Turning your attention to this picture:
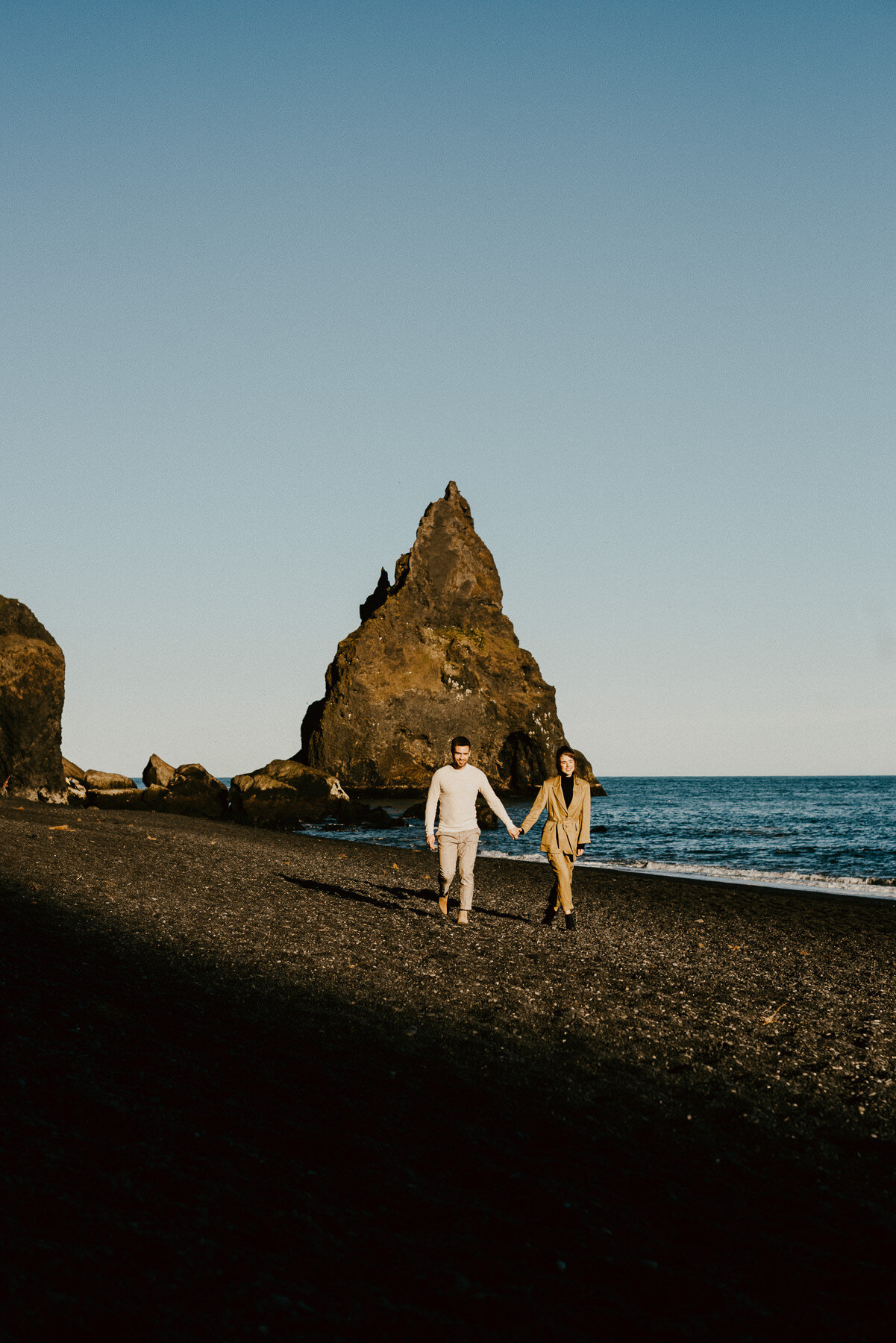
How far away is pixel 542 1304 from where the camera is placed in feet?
11.1

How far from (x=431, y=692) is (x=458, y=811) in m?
81.2

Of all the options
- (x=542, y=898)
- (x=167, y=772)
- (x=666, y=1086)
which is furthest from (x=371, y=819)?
(x=666, y=1086)

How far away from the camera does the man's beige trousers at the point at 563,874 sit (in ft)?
40.9

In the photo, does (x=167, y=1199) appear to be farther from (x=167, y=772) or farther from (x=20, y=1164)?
→ (x=167, y=772)

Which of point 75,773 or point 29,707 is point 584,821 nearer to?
point 29,707

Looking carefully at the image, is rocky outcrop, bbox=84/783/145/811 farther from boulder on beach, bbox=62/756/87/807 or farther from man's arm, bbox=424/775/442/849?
man's arm, bbox=424/775/442/849

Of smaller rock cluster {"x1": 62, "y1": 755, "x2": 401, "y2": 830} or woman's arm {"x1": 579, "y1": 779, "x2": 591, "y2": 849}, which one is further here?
smaller rock cluster {"x1": 62, "y1": 755, "x2": 401, "y2": 830}

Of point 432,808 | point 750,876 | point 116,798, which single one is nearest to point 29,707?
point 116,798

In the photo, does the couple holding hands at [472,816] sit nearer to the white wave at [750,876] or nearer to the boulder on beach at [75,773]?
the white wave at [750,876]

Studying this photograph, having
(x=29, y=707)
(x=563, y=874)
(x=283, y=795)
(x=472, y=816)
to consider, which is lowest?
(x=283, y=795)

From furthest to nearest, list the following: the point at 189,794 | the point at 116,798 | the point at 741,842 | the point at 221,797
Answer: the point at 221,797 < the point at 189,794 < the point at 116,798 < the point at 741,842

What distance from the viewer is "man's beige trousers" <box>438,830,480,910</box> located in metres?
Result: 12.1

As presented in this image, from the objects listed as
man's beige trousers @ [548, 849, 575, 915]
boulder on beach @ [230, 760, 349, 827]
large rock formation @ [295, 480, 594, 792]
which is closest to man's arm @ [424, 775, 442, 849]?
man's beige trousers @ [548, 849, 575, 915]

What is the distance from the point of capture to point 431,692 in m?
93.2
